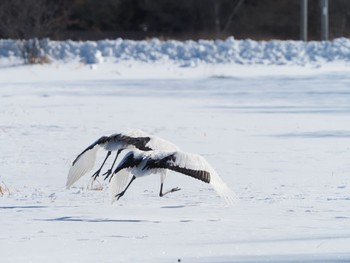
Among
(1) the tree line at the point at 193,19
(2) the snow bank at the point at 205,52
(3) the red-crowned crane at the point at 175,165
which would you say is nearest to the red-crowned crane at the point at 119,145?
(3) the red-crowned crane at the point at 175,165

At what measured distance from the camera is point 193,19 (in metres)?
46.4

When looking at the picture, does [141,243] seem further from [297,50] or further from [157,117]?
[297,50]

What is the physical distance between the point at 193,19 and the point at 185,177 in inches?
1388

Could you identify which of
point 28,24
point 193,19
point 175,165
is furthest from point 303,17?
point 175,165

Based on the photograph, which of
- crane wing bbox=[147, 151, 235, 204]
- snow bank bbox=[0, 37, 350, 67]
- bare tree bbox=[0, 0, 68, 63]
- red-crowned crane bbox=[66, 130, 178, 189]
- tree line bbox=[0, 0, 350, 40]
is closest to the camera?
crane wing bbox=[147, 151, 235, 204]

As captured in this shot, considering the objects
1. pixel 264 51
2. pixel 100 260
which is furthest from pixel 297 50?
pixel 100 260

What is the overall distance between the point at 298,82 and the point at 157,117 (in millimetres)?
7977

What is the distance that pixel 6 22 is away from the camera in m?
36.6

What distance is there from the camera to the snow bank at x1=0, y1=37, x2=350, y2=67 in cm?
3253

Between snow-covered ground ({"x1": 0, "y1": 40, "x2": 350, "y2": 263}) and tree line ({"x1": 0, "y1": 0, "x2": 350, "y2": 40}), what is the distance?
56.3ft

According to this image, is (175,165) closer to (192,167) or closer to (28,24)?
(192,167)

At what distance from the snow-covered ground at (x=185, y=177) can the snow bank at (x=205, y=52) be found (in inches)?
207

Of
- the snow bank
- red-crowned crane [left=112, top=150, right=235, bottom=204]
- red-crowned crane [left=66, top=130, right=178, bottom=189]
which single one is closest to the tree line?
the snow bank

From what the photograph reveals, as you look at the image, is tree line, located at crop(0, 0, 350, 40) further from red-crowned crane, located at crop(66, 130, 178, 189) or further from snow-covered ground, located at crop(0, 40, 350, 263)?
red-crowned crane, located at crop(66, 130, 178, 189)
